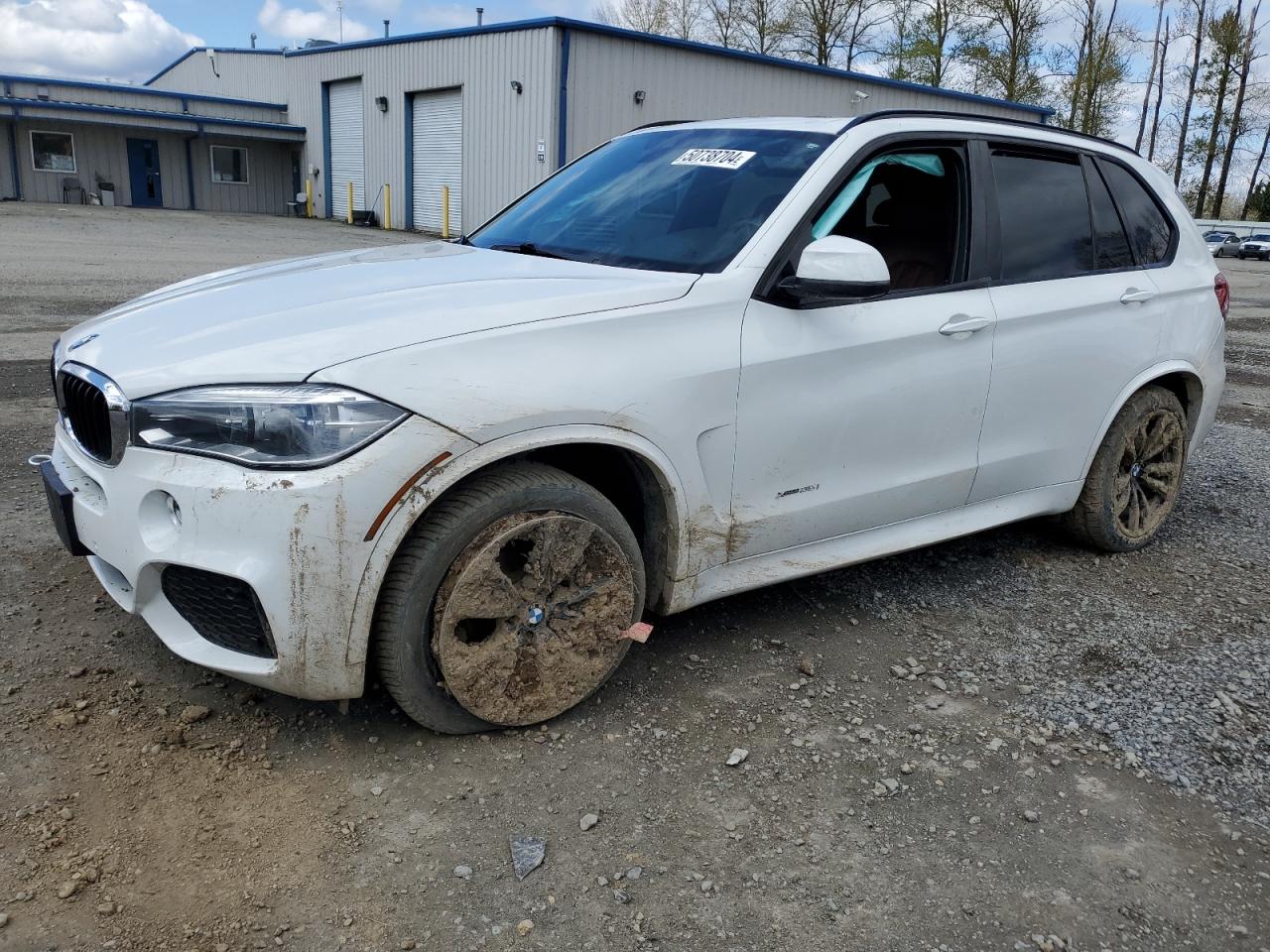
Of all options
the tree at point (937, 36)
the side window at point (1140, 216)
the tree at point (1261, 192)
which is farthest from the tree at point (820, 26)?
the side window at point (1140, 216)

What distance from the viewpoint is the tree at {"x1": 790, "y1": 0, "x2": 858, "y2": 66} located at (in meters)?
43.8

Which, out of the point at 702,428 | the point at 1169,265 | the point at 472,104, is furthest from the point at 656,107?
the point at 702,428

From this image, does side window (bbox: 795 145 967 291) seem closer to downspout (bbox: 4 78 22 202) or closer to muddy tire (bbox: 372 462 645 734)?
muddy tire (bbox: 372 462 645 734)

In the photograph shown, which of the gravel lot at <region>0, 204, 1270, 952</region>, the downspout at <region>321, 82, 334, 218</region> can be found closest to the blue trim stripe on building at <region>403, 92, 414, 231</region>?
the downspout at <region>321, 82, 334, 218</region>

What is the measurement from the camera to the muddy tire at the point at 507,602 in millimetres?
2627

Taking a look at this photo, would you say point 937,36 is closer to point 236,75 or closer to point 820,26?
point 820,26

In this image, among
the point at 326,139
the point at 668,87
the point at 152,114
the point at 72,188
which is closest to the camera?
the point at 668,87

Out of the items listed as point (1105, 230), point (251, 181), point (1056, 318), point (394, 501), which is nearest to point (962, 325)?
point (1056, 318)

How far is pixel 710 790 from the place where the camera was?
8.96ft

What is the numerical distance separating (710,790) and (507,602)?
0.74m

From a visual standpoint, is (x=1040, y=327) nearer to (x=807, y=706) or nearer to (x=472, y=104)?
(x=807, y=706)

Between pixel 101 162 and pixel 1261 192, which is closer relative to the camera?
pixel 101 162

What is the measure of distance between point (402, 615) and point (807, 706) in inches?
51.7

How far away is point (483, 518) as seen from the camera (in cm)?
265
